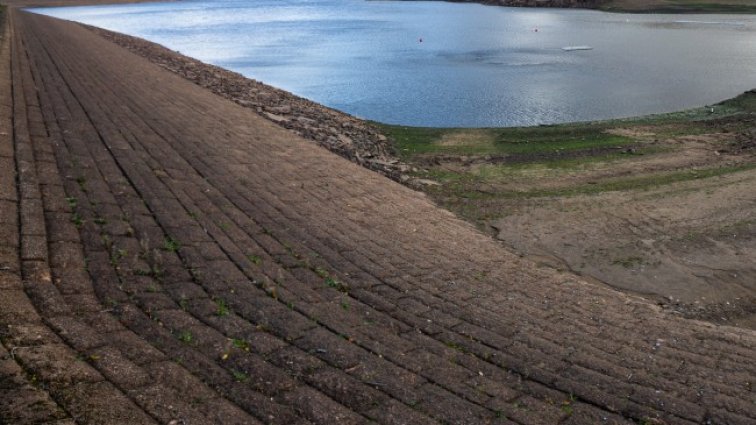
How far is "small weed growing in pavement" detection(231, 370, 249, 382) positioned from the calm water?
55.2 feet

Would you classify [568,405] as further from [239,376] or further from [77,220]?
[77,220]

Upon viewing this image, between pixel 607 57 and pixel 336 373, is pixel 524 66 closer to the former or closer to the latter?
pixel 607 57

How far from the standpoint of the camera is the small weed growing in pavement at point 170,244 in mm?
6016

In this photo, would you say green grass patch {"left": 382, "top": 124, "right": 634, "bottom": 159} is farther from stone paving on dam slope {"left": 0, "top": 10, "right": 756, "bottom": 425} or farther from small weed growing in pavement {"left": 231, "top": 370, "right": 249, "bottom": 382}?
small weed growing in pavement {"left": 231, "top": 370, "right": 249, "bottom": 382}

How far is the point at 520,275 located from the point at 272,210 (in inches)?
133

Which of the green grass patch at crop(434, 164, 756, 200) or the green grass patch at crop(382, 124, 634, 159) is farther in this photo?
the green grass patch at crop(382, 124, 634, 159)

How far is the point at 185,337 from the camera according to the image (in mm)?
4535

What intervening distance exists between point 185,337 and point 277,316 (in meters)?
0.90

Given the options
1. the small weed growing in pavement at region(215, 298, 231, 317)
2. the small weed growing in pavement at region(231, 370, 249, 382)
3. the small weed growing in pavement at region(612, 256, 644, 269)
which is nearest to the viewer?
the small weed growing in pavement at region(231, 370, 249, 382)

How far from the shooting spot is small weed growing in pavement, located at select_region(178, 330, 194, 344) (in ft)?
14.7

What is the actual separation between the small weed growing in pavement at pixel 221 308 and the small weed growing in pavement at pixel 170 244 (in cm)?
103

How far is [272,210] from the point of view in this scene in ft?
26.7

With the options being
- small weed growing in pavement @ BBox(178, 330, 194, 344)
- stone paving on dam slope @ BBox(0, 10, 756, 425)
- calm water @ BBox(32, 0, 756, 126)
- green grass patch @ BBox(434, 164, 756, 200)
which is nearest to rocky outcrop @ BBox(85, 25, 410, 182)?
green grass patch @ BBox(434, 164, 756, 200)

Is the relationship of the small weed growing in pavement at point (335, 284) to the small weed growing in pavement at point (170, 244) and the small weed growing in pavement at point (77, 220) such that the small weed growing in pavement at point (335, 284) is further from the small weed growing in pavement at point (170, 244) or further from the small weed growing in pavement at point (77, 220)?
the small weed growing in pavement at point (77, 220)
